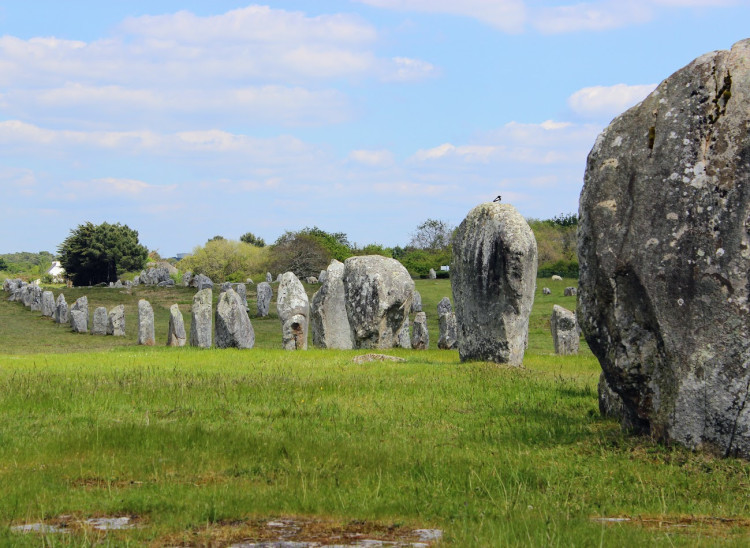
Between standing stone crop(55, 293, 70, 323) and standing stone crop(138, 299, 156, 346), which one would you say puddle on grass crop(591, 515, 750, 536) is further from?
standing stone crop(55, 293, 70, 323)

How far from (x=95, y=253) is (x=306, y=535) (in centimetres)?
8893

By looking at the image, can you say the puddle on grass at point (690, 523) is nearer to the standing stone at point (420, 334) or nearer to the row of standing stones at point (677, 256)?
the row of standing stones at point (677, 256)

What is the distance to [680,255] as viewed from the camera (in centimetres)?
909

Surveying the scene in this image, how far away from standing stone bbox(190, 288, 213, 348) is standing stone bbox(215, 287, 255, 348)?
2.48 metres

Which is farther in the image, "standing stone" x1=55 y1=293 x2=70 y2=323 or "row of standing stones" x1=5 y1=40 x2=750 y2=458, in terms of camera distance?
"standing stone" x1=55 y1=293 x2=70 y2=323

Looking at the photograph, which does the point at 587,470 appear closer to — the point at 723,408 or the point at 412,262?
the point at 723,408

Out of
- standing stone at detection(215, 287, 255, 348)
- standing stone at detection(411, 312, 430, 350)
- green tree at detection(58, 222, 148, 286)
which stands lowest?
standing stone at detection(411, 312, 430, 350)

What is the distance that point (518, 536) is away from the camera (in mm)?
6191

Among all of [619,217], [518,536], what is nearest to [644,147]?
[619,217]

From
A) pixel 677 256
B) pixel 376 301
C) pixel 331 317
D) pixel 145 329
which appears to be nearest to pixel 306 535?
pixel 677 256

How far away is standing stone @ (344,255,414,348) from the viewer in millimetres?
28266

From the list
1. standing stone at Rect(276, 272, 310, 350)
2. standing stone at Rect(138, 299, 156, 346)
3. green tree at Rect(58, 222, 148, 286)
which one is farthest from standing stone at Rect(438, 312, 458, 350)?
green tree at Rect(58, 222, 148, 286)

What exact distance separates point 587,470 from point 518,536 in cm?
264

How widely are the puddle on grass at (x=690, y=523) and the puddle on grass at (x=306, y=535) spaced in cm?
153
